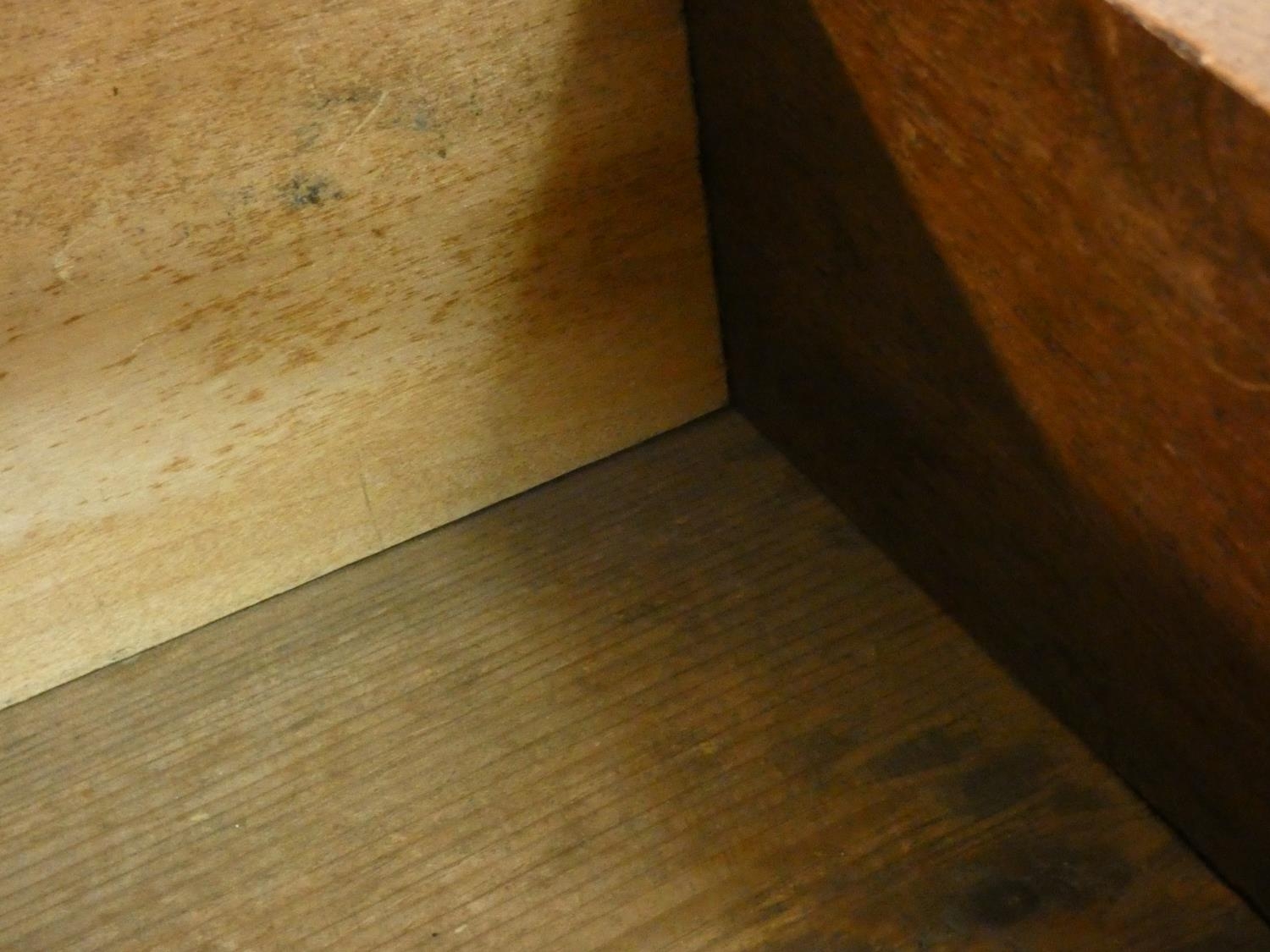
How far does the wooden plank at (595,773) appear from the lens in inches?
40.9

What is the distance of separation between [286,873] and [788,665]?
1.28 ft

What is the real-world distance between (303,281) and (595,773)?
0.41 m

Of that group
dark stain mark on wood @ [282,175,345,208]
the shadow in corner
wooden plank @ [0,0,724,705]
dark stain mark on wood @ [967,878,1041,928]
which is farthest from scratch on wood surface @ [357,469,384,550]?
dark stain mark on wood @ [967,878,1041,928]

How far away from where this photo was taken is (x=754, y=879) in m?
1.05

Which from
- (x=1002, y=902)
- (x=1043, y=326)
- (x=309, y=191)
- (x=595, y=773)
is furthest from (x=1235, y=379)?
(x=309, y=191)

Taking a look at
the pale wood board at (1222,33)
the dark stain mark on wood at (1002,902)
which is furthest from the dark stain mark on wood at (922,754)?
the pale wood board at (1222,33)

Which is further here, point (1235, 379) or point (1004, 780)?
point (1004, 780)

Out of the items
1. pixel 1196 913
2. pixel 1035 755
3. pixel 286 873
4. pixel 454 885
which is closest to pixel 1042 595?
pixel 1035 755

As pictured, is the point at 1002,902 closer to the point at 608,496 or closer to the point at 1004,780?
the point at 1004,780

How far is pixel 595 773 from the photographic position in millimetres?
1137

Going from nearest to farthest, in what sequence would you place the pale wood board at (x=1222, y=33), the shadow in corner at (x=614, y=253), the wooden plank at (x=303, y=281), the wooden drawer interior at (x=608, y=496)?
the pale wood board at (x=1222, y=33), the wooden drawer interior at (x=608, y=496), the wooden plank at (x=303, y=281), the shadow in corner at (x=614, y=253)

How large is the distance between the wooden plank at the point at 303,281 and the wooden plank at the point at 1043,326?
11cm

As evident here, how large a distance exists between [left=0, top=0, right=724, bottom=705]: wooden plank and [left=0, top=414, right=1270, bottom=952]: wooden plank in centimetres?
8

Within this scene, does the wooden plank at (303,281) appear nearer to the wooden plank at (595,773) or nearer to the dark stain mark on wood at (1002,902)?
the wooden plank at (595,773)
